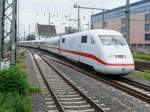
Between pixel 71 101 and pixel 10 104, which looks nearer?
pixel 10 104

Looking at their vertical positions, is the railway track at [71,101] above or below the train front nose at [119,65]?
below

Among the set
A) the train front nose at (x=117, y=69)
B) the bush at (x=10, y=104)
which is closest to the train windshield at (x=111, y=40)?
the train front nose at (x=117, y=69)

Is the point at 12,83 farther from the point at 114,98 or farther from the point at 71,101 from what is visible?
the point at 114,98

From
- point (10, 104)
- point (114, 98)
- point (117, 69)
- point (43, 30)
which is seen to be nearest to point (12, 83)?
point (10, 104)

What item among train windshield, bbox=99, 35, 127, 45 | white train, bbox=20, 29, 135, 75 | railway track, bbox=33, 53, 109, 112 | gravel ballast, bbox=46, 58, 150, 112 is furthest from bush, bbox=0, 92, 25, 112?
train windshield, bbox=99, 35, 127, 45

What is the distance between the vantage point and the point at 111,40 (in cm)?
2039

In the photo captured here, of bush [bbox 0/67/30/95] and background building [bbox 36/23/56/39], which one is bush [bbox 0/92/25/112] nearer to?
bush [bbox 0/67/30/95]

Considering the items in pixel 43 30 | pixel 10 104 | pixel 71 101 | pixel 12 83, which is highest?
pixel 43 30

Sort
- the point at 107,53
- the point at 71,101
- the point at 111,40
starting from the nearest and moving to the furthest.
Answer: the point at 71,101 < the point at 107,53 < the point at 111,40

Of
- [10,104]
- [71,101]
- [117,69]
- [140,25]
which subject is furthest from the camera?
[140,25]

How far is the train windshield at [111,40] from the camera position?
20070mm

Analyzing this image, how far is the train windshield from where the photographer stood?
20.1 meters

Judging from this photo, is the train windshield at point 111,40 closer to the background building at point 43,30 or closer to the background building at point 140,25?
the background building at point 140,25

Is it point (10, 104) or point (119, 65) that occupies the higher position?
point (119, 65)
